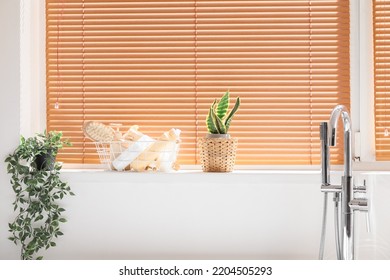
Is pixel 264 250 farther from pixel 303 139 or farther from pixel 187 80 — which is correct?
pixel 187 80

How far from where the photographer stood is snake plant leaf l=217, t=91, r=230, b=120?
2150 mm

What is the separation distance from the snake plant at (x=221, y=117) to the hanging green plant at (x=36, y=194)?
560 millimetres

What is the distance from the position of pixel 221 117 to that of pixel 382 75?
64cm

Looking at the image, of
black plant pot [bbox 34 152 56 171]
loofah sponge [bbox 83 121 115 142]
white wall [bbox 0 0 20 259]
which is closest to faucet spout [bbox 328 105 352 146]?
loofah sponge [bbox 83 121 115 142]

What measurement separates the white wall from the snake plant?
0.71m

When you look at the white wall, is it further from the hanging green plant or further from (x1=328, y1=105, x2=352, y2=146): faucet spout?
(x1=328, y1=105, x2=352, y2=146): faucet spout

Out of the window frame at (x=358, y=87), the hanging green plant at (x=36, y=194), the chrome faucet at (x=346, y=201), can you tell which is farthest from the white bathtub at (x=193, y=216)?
the chrome faucet at (x=346, y=201)

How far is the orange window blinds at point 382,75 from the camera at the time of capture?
2221 millimetres

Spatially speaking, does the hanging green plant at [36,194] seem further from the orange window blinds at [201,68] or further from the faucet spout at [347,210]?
the faucet spout at [347,210]

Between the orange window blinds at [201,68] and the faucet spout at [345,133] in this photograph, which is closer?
the faucet spout at [345,133]

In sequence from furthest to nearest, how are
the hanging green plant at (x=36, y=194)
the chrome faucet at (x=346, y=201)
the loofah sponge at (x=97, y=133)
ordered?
the loofah sponge at (x=97, y=133), the hanging green plant at (x=36, y=194), the chrome faucet at (x=346, y=201)

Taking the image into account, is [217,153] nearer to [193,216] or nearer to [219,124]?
[219,124]

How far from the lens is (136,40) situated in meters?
2.29
